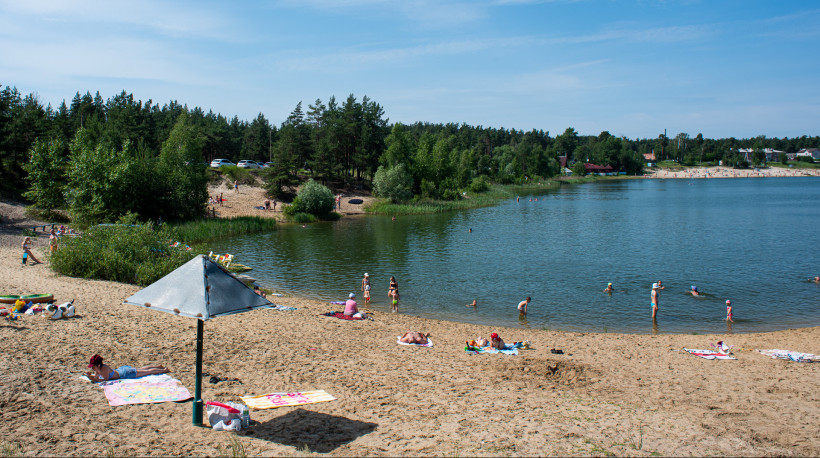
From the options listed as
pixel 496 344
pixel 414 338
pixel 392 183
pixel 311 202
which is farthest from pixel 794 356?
pixel 392 183

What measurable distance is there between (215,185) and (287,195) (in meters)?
9.75

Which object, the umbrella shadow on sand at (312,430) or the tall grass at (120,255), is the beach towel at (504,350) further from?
the tall grass at (120,255)

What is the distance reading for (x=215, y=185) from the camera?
226ft

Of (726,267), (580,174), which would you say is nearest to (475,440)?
(726,267)

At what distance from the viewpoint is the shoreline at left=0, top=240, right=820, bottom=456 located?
9.44m

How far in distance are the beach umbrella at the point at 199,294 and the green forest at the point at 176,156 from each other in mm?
39965

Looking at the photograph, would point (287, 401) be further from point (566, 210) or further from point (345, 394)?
point (566, 210)

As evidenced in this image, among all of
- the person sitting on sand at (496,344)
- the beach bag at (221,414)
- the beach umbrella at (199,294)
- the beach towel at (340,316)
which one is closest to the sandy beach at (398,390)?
the beach bag at (221,414)

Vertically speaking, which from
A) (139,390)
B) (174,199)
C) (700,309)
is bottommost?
(700,309)

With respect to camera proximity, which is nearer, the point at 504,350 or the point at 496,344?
the point at 504,350

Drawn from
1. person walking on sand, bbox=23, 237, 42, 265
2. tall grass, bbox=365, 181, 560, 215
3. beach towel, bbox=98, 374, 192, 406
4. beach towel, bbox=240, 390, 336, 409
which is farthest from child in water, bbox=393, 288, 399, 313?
tall grass, bbox=365, 181, 560, 215

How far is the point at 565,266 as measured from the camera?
36.1m

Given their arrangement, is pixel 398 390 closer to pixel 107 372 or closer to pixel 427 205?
pixel 107 372

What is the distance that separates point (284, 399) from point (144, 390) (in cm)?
310
